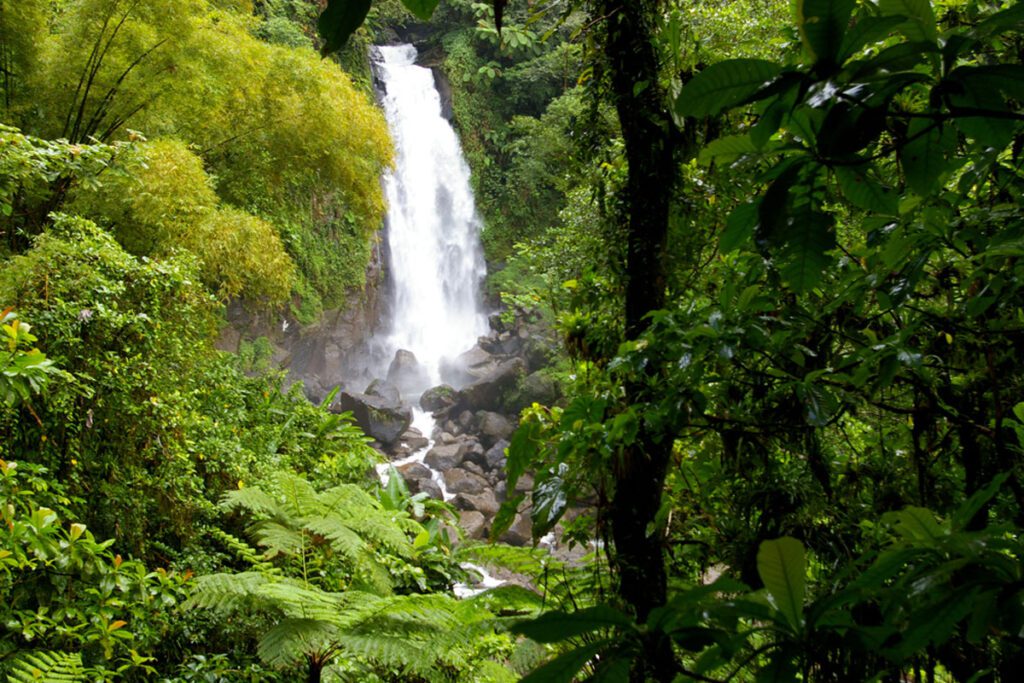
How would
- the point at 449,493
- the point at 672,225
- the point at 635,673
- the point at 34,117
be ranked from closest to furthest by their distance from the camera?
the point at 635,673
the point at 672,225
the point at 34,117
the point at 449,493

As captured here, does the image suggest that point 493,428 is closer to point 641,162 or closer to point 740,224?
point 641,162

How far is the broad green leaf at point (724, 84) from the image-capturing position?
567 millimetres

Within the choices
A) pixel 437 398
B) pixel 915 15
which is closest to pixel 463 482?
pixel 437 398

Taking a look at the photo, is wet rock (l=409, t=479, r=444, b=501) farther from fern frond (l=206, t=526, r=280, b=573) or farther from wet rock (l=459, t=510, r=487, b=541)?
fern frond (l=206, t=526, r=280, b=573)

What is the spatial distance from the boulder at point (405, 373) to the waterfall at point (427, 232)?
10 centimetres

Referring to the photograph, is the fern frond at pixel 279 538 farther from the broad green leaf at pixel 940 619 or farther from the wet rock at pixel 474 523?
the wet rock at pixel 474 523

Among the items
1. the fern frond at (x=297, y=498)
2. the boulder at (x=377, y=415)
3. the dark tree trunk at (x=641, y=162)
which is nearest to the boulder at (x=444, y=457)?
the boulder at (x=377, y=415)

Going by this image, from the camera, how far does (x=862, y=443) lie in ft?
7.51

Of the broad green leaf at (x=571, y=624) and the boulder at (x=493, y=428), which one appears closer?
the broad green leaf at (x=571, y=624)

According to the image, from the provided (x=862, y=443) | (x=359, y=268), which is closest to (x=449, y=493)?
(x=359, y=268)

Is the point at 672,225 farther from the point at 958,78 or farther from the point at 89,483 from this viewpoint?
the point at 89,483

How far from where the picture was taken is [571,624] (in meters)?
0.55

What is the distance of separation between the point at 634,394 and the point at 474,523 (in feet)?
25.6

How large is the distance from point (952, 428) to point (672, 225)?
86 cm
